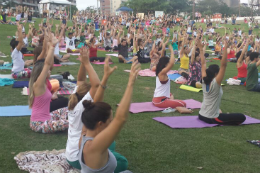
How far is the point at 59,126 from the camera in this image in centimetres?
557

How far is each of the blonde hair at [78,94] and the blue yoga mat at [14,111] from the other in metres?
2.82

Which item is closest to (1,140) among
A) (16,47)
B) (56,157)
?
(56,157)

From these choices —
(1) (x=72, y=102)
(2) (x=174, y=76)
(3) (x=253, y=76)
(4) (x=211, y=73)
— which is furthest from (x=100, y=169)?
(2) (x=174, y=76)

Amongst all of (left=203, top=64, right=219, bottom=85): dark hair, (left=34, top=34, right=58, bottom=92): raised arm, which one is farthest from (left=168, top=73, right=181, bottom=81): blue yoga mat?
(left=34, top=34, right=58, bottom=92): raised arm

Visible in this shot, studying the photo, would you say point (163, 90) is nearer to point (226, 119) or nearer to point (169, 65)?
point (169, 65)

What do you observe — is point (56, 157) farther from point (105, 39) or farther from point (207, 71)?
point (105, 39)

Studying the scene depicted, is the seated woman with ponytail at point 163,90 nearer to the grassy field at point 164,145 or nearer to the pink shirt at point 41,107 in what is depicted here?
the grassy field at point 164,145

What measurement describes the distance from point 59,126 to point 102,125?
2.69 m

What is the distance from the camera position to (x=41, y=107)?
5539 millimetres

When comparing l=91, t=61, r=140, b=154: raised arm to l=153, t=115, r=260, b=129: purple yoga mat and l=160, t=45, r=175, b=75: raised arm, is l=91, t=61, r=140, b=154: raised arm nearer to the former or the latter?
l=153, t=115, r=260, b=129: purple yoga mat

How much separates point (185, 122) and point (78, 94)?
2.95 m

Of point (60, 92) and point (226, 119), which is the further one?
point (60, 92)

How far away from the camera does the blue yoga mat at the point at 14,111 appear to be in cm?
669

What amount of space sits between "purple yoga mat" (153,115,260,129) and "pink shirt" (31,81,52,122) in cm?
231
